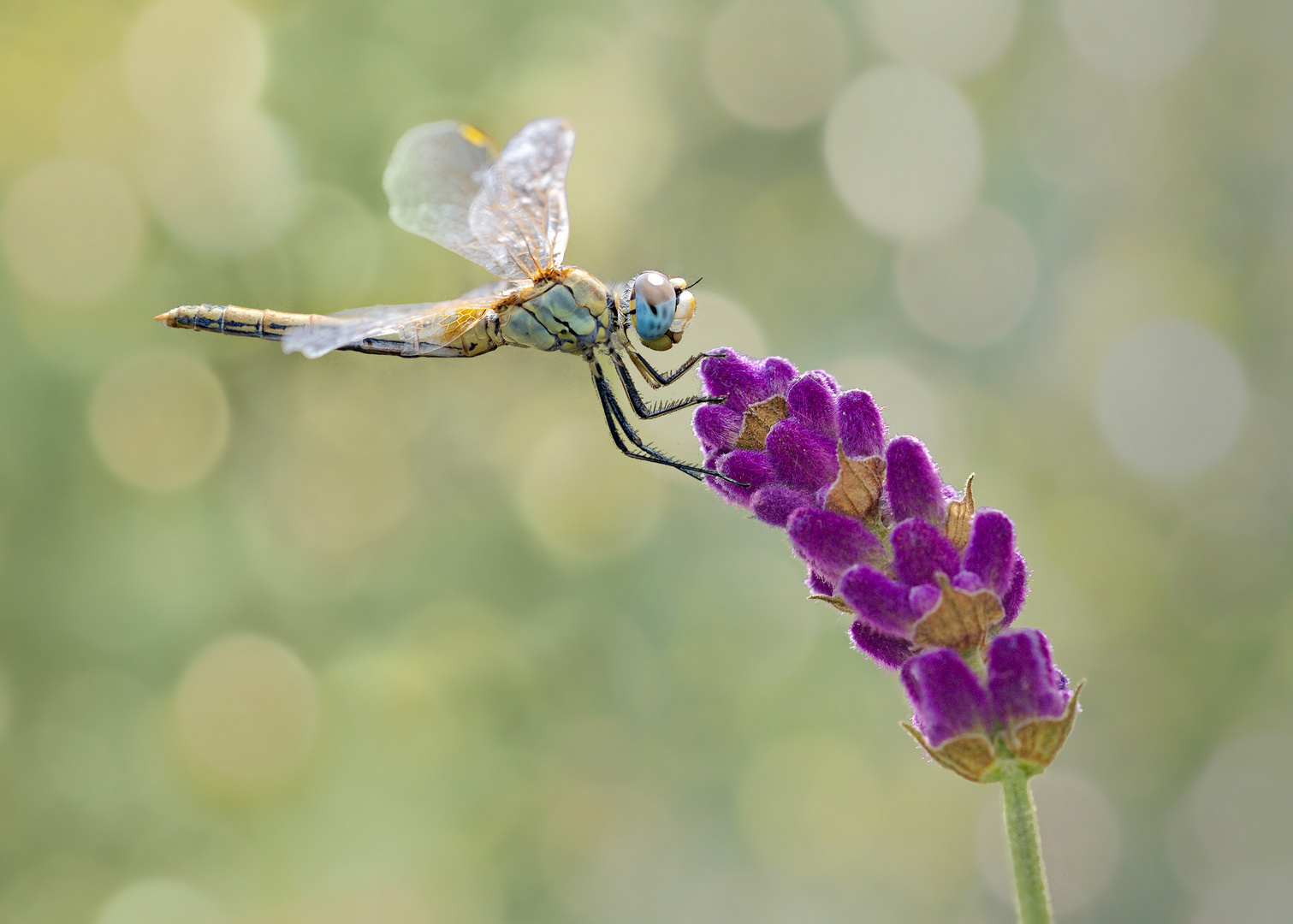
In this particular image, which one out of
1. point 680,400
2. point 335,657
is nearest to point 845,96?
point 335,657

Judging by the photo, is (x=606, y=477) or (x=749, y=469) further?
(x=606, y=477)

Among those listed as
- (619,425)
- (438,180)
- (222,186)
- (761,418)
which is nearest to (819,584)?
(761,418)

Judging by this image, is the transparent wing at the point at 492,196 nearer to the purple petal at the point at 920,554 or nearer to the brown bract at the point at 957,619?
the purple petal at the point at 920,554

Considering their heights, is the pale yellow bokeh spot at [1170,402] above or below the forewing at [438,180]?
above

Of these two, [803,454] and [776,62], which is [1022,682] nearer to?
[803,454]

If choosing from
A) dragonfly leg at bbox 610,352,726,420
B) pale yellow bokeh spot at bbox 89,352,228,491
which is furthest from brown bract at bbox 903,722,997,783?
pale yellow bokeh spot at bbox 89,352,228,491

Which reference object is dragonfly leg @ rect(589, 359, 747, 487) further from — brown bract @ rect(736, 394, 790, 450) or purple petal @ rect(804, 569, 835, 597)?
purple petal @ rect(804, 569, 835, 597)

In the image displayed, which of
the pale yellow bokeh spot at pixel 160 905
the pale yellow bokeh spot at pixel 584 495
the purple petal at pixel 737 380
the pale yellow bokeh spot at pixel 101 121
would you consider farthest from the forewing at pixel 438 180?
the pale yellow bokeh spot at pixel 101 121
